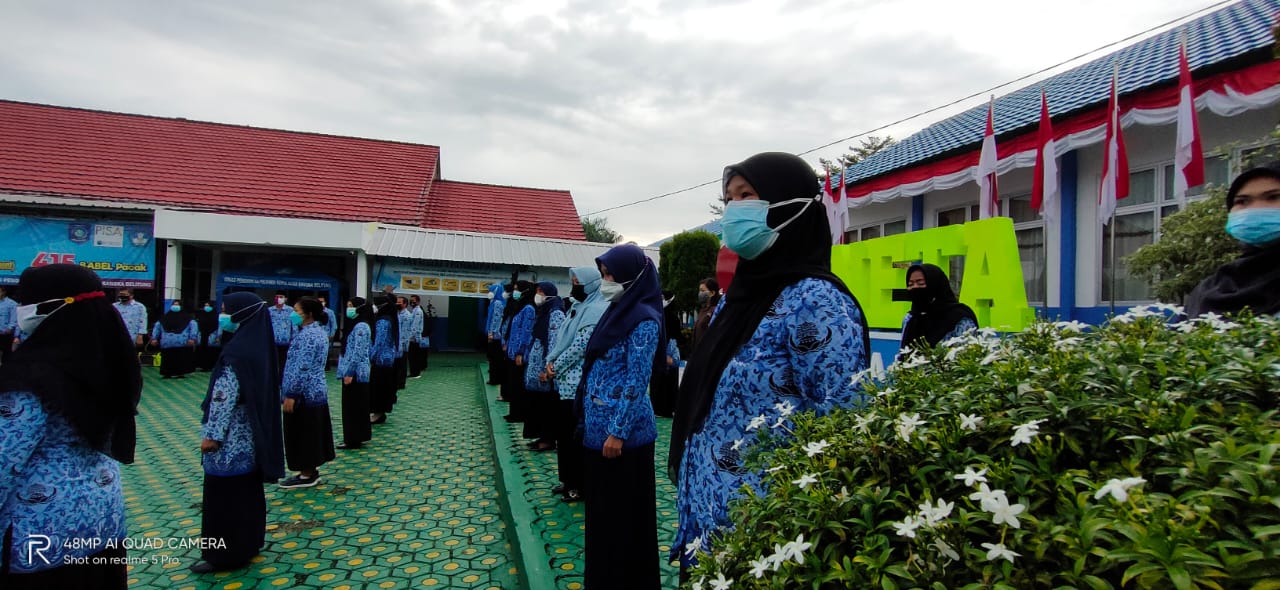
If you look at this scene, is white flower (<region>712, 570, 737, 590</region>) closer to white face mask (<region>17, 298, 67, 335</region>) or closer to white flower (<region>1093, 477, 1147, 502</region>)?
white flower (<region>1093, 477, 1147, 502</region>)

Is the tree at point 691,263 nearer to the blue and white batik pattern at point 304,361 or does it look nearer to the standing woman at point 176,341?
the blue and white batik pattern at point 304,361

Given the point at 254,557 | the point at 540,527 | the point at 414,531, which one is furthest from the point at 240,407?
the point at 540,527

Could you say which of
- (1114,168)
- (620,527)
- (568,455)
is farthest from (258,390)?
(1114,168)

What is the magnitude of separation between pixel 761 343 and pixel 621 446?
→ 1.19 m

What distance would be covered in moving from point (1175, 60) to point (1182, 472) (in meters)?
7.19

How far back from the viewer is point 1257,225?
221 centimetres

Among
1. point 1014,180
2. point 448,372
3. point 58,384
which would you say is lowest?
point 448,372

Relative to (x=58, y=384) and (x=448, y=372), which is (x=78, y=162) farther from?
(x=58, y=384)

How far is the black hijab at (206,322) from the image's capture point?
36.7 ft

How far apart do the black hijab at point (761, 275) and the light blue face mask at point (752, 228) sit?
15mm

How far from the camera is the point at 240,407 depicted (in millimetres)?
3316

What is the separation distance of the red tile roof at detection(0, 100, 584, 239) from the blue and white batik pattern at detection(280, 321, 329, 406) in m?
9.99

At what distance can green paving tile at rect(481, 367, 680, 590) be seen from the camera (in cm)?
319

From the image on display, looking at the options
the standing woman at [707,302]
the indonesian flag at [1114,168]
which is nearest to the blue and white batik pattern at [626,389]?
the standing woman at [707,302]
